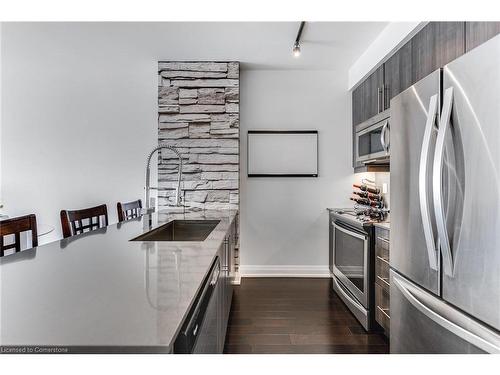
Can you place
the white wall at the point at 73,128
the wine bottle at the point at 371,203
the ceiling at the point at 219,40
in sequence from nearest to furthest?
the ceiling at the point at 219,40
the wine bottle at the point at 371,203
the white wall at the point at 73,128

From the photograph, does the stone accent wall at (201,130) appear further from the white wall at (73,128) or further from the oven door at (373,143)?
the oven door at (373,143)

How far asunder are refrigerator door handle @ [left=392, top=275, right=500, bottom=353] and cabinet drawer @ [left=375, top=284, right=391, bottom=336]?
31.5 inches

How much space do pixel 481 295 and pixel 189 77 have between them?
→ 3.45 metres

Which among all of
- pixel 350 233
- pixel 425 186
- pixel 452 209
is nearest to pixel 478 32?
pixel 425 186

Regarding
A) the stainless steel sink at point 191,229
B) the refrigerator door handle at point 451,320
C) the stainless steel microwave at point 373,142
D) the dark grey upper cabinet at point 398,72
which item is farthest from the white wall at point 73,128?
the refrigerator door handle at point 451,320

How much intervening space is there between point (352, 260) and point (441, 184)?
1.81m

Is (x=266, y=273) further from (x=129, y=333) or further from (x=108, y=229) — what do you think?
(x=129, y=333)

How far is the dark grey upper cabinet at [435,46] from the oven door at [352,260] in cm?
126

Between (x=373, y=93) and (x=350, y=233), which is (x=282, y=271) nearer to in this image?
(x=350, y=233)

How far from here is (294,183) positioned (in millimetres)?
4113

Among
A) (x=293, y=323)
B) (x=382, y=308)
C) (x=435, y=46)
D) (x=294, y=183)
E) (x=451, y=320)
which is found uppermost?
(x=435, y=46)

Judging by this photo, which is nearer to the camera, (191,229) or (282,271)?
(191,229)

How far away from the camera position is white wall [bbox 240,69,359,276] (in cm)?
409

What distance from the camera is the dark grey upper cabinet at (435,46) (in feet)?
5.95
